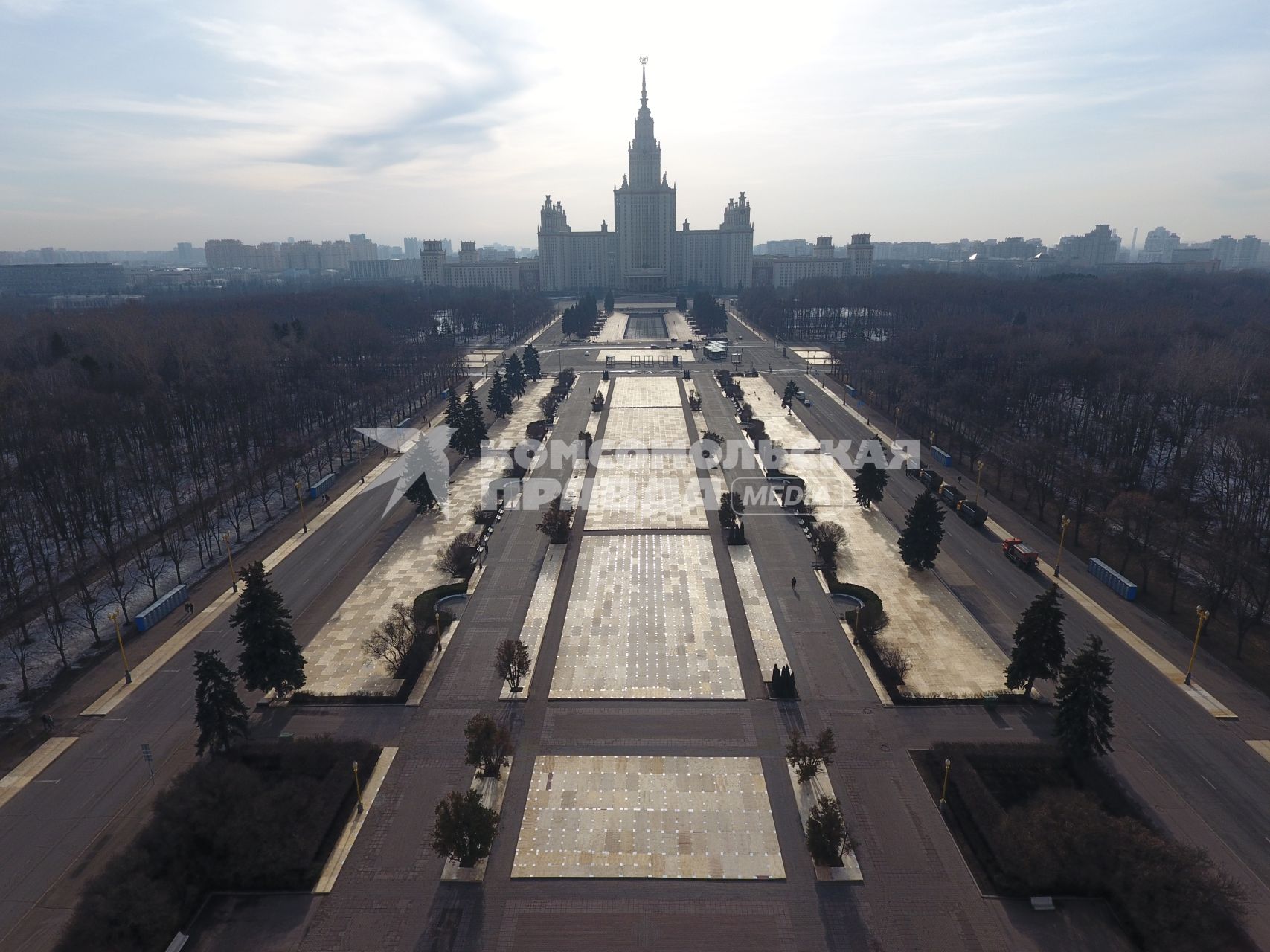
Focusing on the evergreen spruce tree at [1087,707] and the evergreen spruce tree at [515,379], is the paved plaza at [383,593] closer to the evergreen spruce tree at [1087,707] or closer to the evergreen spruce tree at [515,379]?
the evergreen spruce tree at [515,379]

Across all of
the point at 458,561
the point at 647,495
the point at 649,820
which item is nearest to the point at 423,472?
the point at 458,561

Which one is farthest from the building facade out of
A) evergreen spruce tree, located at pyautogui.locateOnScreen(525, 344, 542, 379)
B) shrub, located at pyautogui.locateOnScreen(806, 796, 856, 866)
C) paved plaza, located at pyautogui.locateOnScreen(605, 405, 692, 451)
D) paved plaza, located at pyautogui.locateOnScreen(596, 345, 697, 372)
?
shrub, located at pyautogui.locateOnScreen(806, 796, 856, 866)

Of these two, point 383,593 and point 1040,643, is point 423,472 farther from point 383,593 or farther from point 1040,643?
point 1040,643

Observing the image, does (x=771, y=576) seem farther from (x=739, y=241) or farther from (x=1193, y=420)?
(x=739, y=241)

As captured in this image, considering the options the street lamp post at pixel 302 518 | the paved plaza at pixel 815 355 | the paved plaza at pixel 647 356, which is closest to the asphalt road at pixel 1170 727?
the street lamp post at pixel 302 518

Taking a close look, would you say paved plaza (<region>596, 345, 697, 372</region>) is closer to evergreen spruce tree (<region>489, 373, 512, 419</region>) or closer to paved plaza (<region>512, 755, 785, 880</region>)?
evergreen spruce tree (<region>489, 373, 512, 419</region>)

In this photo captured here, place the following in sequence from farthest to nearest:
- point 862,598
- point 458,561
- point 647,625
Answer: point 458,561
point 862,598
point 647,625

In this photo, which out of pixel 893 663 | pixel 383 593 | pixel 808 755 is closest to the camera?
pixel 808 755
